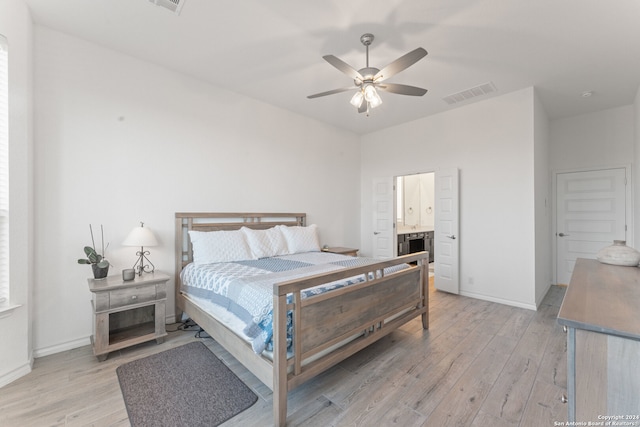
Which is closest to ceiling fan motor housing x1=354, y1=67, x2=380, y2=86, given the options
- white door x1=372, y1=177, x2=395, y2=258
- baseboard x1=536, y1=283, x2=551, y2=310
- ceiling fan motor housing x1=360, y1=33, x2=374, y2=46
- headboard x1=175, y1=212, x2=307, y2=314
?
ceiling fan motor housing x1=360, y1=33, x2=374, y2=46

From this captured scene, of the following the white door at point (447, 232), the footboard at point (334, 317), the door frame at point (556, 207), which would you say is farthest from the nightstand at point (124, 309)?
the door frame at point (556, 207)

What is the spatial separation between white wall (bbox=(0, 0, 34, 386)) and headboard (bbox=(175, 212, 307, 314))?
4.06 ft

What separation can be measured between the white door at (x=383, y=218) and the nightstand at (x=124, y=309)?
394 cm

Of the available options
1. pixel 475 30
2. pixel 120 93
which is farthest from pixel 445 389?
pixel 120 93

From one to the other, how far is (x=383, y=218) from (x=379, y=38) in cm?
343

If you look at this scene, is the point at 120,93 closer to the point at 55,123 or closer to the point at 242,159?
the point at 55,123

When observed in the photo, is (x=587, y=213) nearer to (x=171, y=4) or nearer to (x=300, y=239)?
(x=300, y=239)

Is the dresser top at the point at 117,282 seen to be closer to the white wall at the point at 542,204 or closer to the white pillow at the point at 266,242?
the white pillow at the point at 266,242

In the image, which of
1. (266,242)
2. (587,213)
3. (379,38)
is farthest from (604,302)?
(587,213)

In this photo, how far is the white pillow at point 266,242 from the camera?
356 cm

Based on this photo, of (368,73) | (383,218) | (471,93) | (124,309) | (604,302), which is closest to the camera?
(604,302)

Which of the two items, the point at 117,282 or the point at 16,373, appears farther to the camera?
the point at 117,282

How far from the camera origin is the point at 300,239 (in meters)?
4.07

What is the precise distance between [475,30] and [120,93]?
11.9 feet
